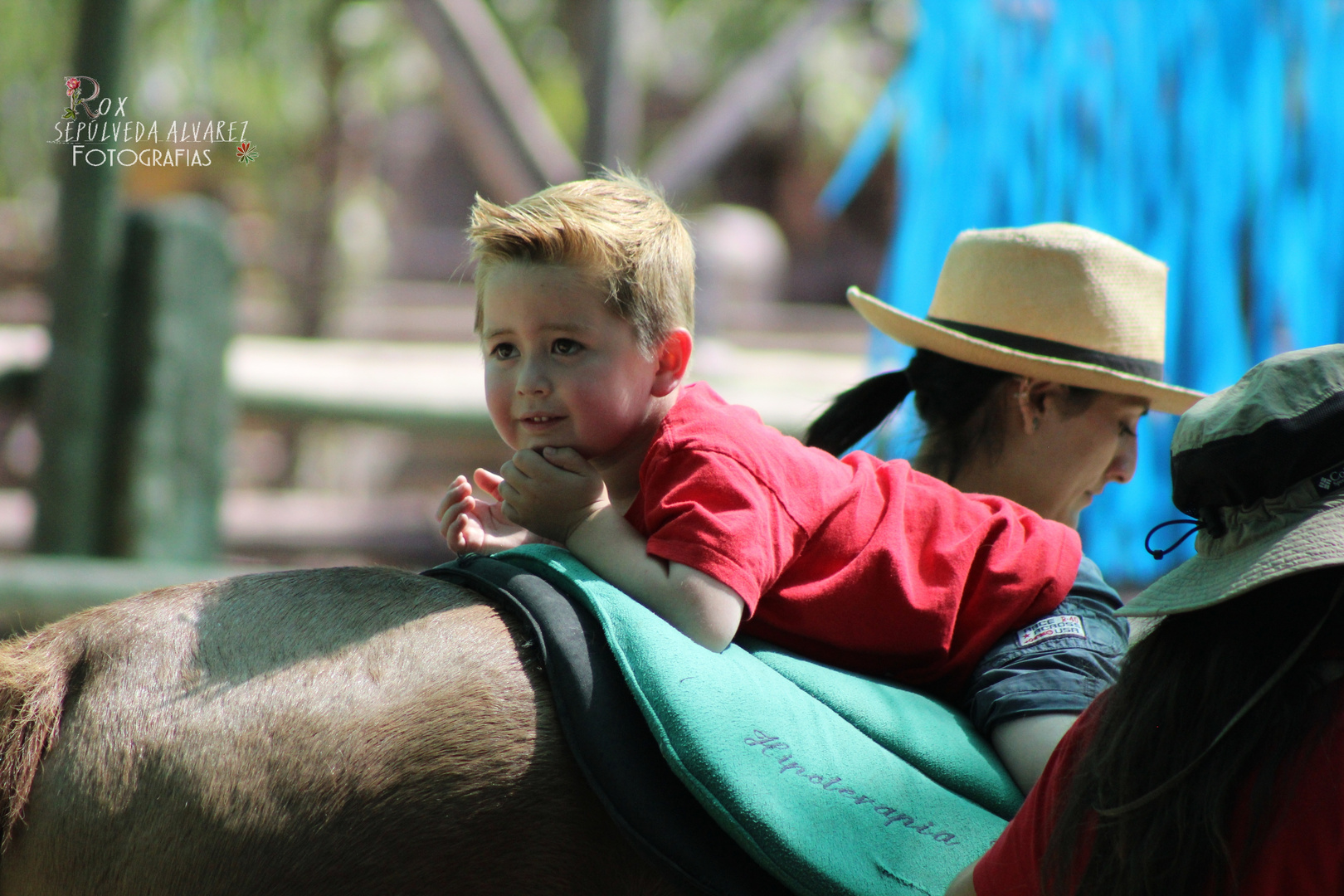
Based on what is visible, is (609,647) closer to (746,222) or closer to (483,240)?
(483,240)

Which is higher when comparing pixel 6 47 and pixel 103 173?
pixel 6 47

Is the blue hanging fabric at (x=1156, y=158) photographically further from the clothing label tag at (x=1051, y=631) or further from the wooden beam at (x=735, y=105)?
the clothing label tag at (x=1051, y=631)

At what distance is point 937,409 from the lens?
221cm

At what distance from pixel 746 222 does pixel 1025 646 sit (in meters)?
11.5

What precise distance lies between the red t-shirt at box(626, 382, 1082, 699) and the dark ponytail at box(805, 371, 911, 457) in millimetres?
587

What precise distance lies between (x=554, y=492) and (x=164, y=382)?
3484 millimetres

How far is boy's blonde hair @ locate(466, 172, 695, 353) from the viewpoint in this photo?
1.51 meters

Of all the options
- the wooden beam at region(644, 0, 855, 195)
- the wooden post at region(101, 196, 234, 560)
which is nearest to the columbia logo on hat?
the wooden post at region(101, 196, 234, 560)

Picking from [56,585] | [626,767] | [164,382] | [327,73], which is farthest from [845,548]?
[327,73]

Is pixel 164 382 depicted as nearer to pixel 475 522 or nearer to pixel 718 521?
pixel 475 522

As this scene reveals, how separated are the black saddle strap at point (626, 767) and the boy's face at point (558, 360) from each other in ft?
1.02

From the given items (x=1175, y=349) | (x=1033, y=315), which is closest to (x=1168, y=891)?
(x=1033, y=315)

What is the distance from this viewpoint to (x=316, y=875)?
1.19 meters

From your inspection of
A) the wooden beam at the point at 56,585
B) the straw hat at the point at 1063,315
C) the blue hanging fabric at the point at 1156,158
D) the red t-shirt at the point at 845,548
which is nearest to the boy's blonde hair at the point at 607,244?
the red t-shirt at the point at 845,548
